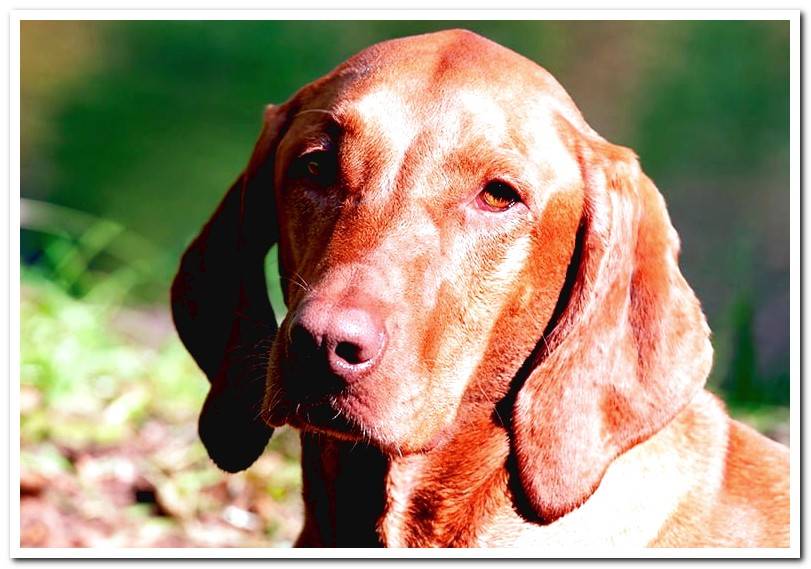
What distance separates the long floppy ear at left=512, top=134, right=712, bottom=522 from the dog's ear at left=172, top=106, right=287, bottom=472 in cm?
91

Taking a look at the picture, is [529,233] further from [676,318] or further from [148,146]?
[148,146]

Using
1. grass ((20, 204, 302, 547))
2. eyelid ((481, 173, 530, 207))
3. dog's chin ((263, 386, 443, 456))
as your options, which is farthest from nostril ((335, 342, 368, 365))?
grass ((20, 204, 302, 547))

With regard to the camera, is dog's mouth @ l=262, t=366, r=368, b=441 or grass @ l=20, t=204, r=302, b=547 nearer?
dog's mouth @ l=262, t=366, r=368, b=441

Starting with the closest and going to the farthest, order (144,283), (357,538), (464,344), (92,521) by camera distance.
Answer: (464,344)
(357,538)
(92,521)
(144,283)

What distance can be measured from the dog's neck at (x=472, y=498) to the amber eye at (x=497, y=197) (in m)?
0.69

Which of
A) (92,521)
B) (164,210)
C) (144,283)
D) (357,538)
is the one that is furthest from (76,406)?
(164,210)

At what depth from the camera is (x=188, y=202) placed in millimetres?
9945

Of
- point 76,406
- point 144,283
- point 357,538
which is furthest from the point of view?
point 144,283

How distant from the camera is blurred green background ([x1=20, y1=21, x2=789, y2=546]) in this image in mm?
5762

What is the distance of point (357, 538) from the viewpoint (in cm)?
403

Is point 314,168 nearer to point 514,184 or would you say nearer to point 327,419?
point 514,184

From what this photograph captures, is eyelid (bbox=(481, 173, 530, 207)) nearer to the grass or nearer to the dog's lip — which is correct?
the dog's lip

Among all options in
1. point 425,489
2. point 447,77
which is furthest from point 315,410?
point 447,77

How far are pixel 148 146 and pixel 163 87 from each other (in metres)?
0.50
